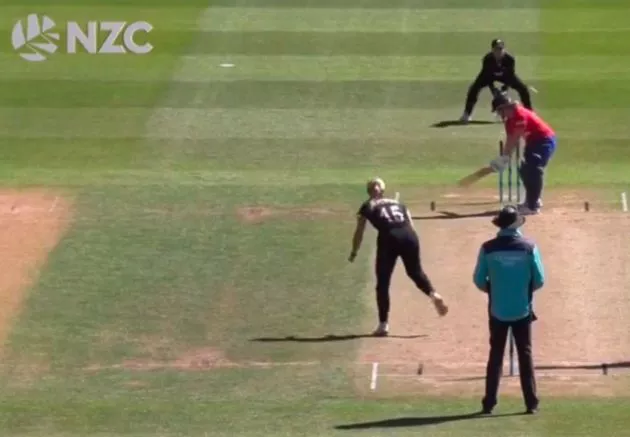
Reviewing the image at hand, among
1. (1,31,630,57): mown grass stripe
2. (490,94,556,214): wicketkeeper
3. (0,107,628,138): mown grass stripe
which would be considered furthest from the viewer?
(1,31,630,57): mown grass stripe

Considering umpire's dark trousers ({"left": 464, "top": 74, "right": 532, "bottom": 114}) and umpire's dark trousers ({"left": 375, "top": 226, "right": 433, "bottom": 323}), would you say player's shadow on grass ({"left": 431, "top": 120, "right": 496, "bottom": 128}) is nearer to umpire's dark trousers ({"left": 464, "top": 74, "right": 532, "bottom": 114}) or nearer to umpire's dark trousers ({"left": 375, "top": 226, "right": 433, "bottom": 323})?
umpire's dark trousers ({"left": 464, "top": 74, "right": 532, "bottom": 114})

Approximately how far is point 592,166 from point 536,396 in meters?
9.70

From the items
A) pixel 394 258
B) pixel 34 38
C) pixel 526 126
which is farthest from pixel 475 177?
pixel 34 38

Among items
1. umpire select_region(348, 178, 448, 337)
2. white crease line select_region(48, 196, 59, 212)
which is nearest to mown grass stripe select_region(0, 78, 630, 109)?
white crease line select_region(48, 196, 59, 212)

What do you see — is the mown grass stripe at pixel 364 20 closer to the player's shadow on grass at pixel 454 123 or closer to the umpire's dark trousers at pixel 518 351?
the player's shadow on grass at pixel 454 123

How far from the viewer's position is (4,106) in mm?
27094

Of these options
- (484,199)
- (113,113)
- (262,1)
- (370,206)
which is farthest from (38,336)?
(262,1)

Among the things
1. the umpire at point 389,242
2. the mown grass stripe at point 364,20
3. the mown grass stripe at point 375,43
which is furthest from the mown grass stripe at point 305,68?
the umpire at point 389,242

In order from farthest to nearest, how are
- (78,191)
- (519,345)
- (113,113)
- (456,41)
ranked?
(456,41), (113,113), (78,191), (519,345)

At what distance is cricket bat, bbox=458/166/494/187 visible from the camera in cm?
2036

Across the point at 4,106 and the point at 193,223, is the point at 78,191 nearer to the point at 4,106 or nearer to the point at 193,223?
the point at 193,223

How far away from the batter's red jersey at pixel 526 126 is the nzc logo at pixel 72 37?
10.8 meters

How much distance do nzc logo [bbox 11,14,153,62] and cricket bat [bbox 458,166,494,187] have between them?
9109mm

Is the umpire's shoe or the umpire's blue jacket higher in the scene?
the umpire's blue jacket
